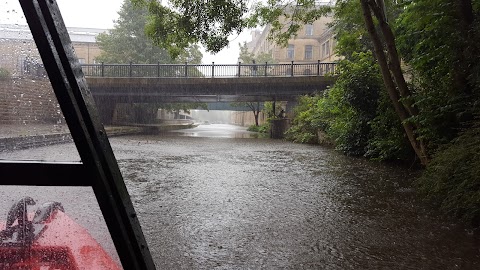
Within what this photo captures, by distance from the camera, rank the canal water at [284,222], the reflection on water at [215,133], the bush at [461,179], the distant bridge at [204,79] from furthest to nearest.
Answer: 1. the reflection on water at [215,133]
2. the distant bridge at [204,79]
3. the bush at [461,179]
4. the canal water at [284,222]

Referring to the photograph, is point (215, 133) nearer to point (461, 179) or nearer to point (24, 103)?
point (461, 179)

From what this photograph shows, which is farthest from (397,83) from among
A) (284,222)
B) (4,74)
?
(4,74)

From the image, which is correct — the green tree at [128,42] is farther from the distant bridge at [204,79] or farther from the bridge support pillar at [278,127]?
the bridge support pillar at [278,127]

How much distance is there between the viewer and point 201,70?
2434 centimetres

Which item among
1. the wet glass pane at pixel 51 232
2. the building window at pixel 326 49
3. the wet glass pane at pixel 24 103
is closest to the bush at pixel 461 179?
the wet glass pane at pixel 51 232

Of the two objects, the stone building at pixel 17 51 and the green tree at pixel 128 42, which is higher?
the green tree at pixel 128 42

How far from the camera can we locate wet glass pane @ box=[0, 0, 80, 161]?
47.9 inches

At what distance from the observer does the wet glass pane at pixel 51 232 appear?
146 cm

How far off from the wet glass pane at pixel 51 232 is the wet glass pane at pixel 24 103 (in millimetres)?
190

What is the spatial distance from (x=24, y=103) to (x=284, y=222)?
3.23 meters

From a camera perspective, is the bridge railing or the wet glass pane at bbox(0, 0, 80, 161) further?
the bridge railing

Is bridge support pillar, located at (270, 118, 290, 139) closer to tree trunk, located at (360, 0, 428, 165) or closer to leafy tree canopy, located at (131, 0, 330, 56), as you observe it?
leafy tree canopy, located at (131, 0, 330, 56)

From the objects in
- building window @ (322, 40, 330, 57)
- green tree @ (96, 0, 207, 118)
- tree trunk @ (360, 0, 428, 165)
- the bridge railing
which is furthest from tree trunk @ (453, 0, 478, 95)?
building window @ (322, 40, 330, 57)

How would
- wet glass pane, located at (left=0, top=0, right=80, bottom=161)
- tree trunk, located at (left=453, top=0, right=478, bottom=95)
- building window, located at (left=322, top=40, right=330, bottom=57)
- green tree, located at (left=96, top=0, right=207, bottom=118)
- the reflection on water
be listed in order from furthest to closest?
building window, located at (left=322, top=40, right=330, bottom=57) < green tree, located at (left=96, top=0, right=207, bottom=118) < the reflection on water < tree trunk, located at (left=453, top=0, right=478, bottom=95) < wet glass pane, located at (left=0, top=0, right=80, bottom=161)
